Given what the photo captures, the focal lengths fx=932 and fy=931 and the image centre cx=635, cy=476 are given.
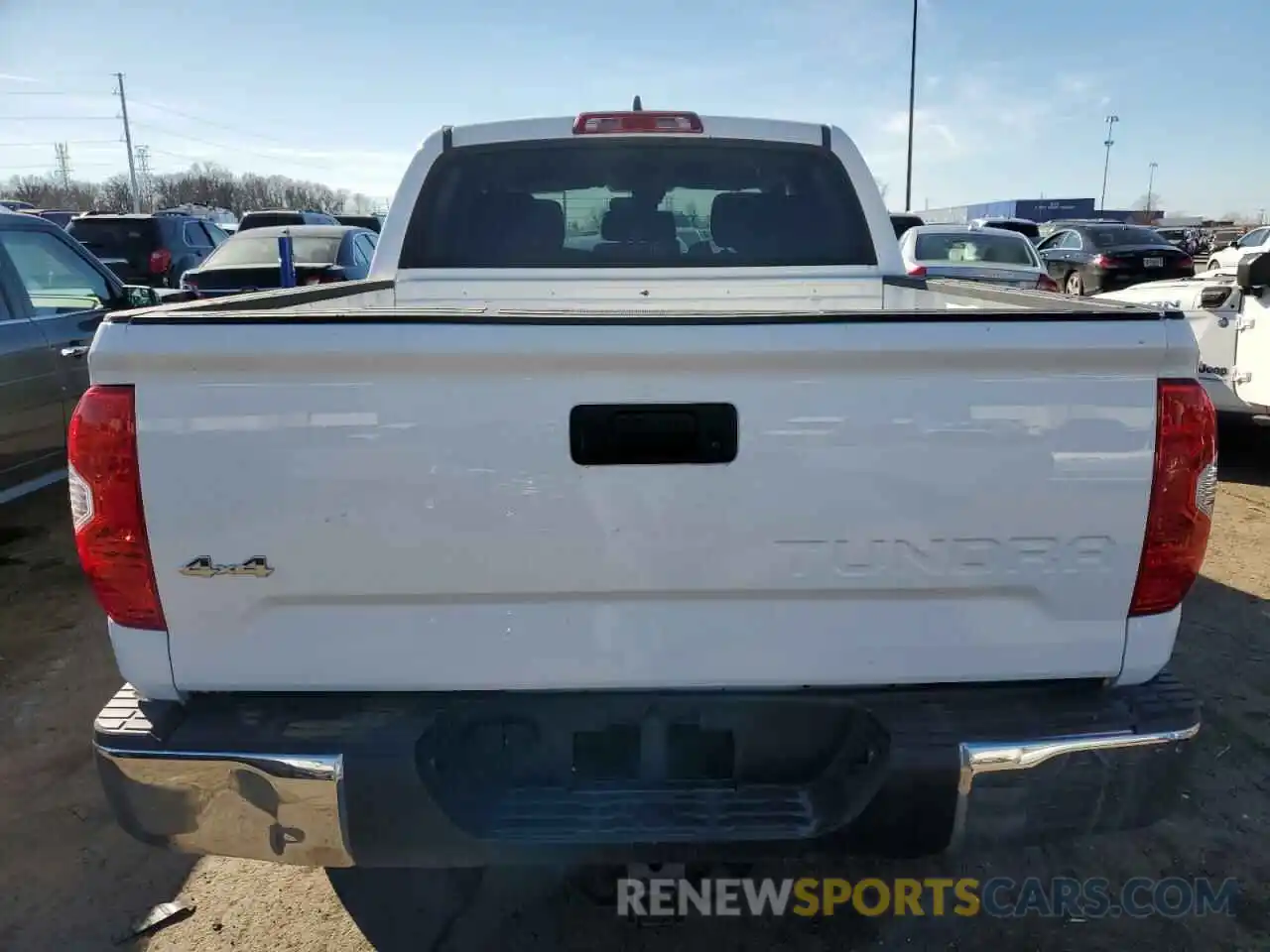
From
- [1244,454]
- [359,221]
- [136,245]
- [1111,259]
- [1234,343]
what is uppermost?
[359,221]

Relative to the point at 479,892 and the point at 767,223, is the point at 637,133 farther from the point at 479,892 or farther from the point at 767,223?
the point at 479,892

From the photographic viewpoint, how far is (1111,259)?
1762 cm

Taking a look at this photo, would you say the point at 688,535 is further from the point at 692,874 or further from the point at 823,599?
the point at 692,874

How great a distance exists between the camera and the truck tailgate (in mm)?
1767

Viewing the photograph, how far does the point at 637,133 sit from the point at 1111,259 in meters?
16.9

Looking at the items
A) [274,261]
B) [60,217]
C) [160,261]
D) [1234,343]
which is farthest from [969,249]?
[60,217]

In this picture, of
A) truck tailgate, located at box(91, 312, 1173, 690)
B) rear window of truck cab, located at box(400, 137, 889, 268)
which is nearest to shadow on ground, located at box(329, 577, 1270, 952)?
truck tailgate, located at box(91, 312, 1173, 690)

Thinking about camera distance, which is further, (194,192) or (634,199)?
(194,192)

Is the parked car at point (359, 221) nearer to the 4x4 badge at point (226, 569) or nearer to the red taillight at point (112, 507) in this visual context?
the red taillight at point (112, 507)

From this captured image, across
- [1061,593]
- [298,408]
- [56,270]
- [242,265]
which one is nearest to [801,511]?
[1061,593]

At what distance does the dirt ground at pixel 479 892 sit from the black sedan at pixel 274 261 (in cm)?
659

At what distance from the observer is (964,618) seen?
6.23 ft

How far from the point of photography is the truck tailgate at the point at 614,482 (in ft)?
5.80

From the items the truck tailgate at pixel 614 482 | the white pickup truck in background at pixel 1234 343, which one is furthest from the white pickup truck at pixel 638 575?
the white pickup truck in background at pixel 1234 343
